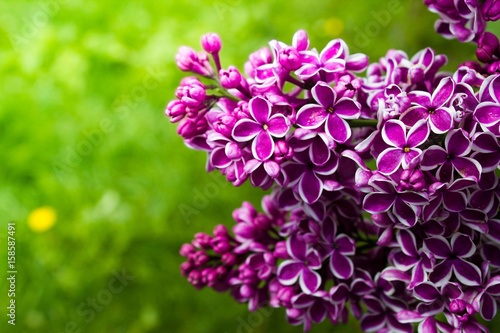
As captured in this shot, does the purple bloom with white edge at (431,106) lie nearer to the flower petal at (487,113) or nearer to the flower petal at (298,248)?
the flower petal at (487,113)

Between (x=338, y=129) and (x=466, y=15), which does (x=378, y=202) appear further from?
(x=466, y=15)

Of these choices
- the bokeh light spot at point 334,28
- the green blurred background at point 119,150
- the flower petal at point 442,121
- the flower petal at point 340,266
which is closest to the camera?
the flower petal at point 442,121

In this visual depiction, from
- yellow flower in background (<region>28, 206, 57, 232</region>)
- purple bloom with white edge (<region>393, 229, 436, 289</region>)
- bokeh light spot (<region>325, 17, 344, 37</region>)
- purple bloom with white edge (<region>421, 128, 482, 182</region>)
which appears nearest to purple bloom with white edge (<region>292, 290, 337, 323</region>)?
purple bloom with white edge (<region>393, 229, 436, 289</region>)

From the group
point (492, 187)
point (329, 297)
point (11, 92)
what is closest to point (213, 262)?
point (329, 297)

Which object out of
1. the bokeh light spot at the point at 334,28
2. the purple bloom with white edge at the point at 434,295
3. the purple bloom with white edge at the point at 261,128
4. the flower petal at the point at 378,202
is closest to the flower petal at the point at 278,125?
the purple bloom with white edge at the point at 261,128

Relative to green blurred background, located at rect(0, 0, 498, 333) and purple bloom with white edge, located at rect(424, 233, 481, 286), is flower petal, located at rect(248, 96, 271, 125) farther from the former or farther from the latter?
green blurred background, located at rect(0, 0, 498, 333)

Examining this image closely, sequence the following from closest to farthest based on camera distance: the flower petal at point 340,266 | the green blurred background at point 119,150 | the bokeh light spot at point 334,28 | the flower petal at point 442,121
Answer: the flower petal at point 442,121 < the flower petal at point 340,266 < the green blurred background at point 119,150 < the bokeh light spot at point 334,28
